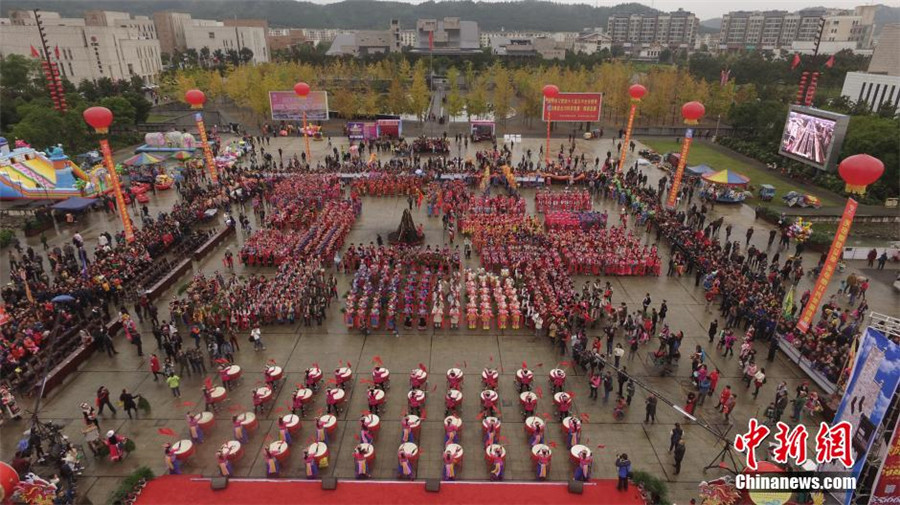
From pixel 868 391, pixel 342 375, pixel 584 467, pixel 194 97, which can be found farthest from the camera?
pixel 194 97

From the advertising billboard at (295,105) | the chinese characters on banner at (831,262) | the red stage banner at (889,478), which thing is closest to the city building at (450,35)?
the advertising billboard at (295,105)

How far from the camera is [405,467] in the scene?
1284 centimetres

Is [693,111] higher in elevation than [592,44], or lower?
lower

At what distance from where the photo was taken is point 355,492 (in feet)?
40.8

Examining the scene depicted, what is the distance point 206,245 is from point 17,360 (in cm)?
1085

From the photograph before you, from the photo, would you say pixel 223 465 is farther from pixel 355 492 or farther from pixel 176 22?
pixel 176 22

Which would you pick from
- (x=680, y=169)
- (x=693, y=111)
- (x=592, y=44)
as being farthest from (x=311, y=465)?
(x=592, y=44)

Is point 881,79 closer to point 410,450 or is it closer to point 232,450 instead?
point 410,450

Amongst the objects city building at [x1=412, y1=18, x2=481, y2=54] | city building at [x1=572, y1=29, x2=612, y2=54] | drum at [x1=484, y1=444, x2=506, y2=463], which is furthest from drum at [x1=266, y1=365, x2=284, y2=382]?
city building at [x1=572, y1=29, x2=612, y2=54]

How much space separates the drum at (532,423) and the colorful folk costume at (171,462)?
31.3 feet

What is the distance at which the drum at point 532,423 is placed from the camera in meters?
14.0

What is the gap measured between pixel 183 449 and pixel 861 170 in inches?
856

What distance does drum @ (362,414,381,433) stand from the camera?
14.0m

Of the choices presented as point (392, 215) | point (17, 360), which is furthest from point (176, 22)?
point (17, 360)
